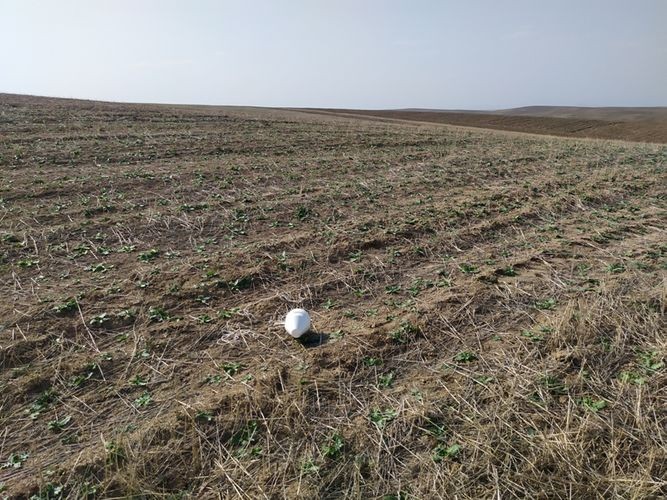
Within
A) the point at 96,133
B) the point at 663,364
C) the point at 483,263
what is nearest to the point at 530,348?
the point at 663,364

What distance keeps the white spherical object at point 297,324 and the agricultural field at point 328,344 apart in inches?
4.6

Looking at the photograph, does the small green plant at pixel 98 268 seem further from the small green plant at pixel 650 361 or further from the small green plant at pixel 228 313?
the small green plant at pixel 650 361

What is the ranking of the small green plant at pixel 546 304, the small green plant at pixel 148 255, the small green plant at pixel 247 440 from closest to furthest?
the small green plant at pixel 247 440 < the small green plant at pixel 546 304 < the small green plant at pixel 148 255

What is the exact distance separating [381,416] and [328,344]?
33.6 inches

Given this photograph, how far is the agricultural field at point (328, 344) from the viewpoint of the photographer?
2381 mm

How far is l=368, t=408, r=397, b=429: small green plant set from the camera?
266 cm

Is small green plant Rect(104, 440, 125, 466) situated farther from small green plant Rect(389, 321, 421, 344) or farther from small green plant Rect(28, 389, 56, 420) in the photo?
small green plant Rect(389, 321, 421, 344)

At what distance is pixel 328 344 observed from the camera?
136 inches

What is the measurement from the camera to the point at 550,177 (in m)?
9.00

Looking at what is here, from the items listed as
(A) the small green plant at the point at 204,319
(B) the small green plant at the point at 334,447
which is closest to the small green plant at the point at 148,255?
(A) the small green plant at the point at 204,319

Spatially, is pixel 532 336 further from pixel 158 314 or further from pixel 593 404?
pixel 158 314

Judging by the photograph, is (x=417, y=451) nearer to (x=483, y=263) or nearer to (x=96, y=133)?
(x=483, y=263)

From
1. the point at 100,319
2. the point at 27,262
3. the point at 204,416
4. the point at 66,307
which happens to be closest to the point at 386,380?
the point at 204,416

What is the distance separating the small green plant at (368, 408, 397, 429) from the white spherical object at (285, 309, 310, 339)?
92 cm
